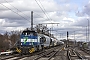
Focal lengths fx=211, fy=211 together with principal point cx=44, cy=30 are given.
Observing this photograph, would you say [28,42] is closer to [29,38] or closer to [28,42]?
[28,42]

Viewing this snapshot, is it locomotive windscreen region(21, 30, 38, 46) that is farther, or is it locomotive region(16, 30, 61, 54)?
locomotive windscreen region(21, 30, 38, 46)

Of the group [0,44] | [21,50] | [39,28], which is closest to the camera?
[21,50]

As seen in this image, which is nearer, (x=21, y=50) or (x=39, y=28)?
(x=21, y=50)

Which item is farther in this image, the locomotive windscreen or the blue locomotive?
the locomotive windscreen

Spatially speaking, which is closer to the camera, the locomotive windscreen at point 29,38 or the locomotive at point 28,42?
the locomotive at point 28,42

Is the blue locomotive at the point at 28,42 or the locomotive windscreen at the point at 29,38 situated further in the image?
the locomotive windscreen at the point at 29,38

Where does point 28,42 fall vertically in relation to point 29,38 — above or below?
below

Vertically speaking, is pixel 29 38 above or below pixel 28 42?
above

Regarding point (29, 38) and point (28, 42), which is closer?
point (28, 42)

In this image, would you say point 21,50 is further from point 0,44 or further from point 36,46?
point 0,44

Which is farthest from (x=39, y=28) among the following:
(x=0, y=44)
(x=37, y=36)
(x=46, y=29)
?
(x=37, y=36)

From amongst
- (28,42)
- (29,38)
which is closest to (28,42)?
(28,42)

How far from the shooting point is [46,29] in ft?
259

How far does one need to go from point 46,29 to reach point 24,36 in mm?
46076
